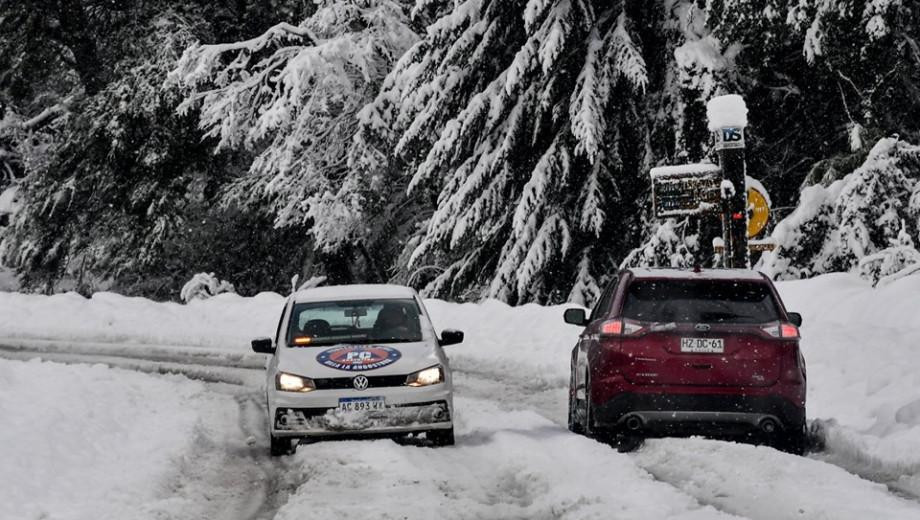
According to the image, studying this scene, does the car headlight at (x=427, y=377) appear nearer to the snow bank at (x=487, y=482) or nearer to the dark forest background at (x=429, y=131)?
the snow bank at (x=487, y=482)

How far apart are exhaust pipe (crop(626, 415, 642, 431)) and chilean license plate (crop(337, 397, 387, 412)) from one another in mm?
2220

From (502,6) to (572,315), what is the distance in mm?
13941

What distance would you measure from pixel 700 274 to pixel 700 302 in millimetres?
334

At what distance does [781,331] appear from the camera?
34.6ft

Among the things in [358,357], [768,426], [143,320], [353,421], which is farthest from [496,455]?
[143,320]

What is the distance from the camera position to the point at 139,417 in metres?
13.7

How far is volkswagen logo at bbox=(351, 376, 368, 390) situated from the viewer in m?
11.4

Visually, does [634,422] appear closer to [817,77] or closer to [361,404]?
[361,404]

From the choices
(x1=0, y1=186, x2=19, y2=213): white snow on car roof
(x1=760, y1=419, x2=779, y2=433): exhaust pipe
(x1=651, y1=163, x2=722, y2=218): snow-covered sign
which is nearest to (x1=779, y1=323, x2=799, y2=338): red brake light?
(x1=760, y1=419, x2=779, y2=433): exhaust pipe

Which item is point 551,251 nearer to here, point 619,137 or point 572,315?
point 619,137

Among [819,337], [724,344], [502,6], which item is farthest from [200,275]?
[724,344]

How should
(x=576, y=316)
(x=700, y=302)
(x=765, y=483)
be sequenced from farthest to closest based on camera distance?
(x=576, y=316) < (x=700, y=302) < (x=765, y=483)

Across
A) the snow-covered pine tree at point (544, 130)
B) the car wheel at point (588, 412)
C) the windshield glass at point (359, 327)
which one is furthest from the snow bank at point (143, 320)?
the car wheel at point (588, 412)

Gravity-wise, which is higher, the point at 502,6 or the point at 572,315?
the point at 502,6
